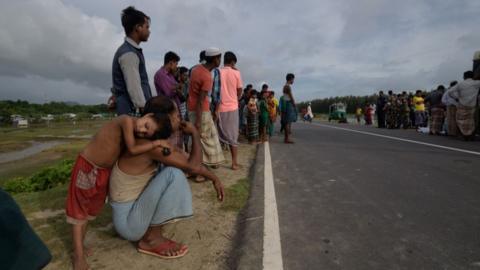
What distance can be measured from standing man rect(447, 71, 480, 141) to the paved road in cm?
397

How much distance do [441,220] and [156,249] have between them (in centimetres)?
262

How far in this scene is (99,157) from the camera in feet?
7.96

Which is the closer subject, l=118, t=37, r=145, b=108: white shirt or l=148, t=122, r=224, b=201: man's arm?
l=148, t=122, r=224, b=201: man's arm

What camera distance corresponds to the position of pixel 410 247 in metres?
2.59

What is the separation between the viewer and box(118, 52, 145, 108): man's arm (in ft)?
10.3

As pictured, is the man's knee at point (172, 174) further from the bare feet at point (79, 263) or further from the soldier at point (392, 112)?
the soldier at point (392, 112)

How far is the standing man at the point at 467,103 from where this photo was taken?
942 cm

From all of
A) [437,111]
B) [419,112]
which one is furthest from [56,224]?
[419,112]

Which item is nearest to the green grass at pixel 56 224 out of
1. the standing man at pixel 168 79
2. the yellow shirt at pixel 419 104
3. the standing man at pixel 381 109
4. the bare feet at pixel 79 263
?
the bare feet at pixel 79 263

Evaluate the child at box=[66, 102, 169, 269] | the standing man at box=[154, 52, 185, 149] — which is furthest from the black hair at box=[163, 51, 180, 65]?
the child at box=[66, 102, 169, 269]

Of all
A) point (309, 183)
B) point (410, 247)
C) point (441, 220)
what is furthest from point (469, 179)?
point (410, 247)

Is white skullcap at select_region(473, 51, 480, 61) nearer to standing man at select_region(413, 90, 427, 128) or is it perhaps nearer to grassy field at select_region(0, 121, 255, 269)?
standing man at select_region(413, 90, 427, 128)

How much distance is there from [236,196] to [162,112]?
1.74 meters

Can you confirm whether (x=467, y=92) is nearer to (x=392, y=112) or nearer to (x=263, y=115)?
(x=263, y=115)
